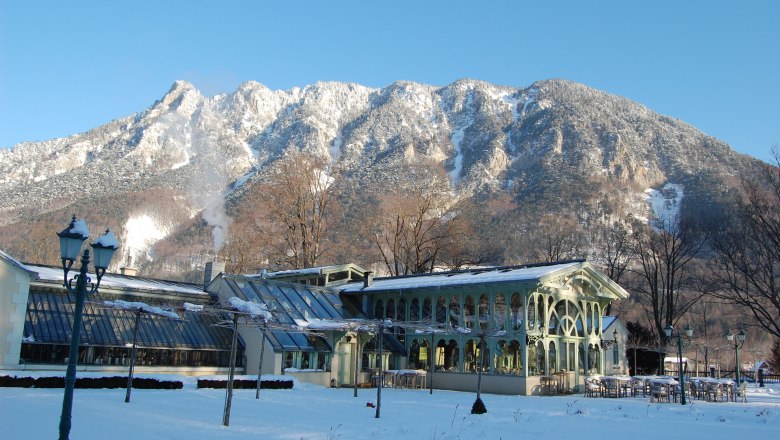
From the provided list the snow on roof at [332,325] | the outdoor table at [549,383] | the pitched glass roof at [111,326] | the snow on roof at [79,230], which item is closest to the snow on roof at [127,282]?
the pitched glass roof at [111,326]

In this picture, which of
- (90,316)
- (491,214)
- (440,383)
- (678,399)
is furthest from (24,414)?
(491,214)

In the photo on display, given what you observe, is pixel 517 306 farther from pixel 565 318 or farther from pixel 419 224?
pixel 419 224

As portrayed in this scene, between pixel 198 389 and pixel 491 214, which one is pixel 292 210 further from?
pixel 491 214

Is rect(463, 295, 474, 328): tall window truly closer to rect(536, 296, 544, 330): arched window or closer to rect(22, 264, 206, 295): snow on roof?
rect(536, 296, 544, 330): arched window

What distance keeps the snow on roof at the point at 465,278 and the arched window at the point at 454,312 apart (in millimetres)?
1256

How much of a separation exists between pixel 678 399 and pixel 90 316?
24480 millimetres

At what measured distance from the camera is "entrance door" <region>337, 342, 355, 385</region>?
31422 mm

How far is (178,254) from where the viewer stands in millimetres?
121312

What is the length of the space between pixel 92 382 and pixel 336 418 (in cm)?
918

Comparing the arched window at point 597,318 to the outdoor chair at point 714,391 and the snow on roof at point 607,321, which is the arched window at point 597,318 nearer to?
the outdoor chair at point 714,391

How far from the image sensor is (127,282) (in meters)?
30.5

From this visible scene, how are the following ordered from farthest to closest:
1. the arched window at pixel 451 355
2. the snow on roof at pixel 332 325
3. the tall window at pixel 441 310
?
1. the tall window at pixel 441 310
2. the arched window at pixel 451 355
3. the snow on roof at pixel 332 325

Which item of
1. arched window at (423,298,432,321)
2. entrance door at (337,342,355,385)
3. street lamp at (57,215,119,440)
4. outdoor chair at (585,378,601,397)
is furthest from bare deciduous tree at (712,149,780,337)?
street lamp at (57,215,119,440)

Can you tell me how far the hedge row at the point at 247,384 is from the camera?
22.9 metres
